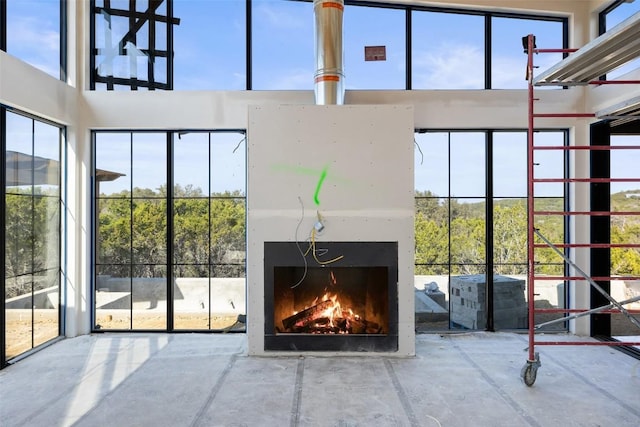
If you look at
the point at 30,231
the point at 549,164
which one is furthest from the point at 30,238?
the point at 549,164

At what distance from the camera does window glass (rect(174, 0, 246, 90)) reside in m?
5.04

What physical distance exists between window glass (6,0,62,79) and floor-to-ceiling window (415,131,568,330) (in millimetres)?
4059

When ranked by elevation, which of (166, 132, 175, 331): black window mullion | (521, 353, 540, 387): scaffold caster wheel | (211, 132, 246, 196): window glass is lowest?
(521, 353, 540, 387): scaffold caster wheel

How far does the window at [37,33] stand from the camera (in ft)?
13.1

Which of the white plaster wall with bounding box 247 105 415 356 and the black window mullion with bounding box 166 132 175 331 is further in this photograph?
the black window mullion with bounding box 166 132 175 331

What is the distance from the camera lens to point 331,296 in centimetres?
458

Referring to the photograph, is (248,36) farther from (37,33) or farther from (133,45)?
(37,33)

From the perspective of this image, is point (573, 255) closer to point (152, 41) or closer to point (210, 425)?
point (210, 425)

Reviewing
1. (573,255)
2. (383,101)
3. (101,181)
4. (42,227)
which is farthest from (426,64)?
(42,227)

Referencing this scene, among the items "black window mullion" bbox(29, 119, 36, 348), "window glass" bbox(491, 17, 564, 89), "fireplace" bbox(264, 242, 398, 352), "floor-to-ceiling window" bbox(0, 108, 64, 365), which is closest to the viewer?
"floor-to-ceiling window" bbox(0, 108, 64, 365)

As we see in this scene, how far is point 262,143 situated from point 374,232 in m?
1.39

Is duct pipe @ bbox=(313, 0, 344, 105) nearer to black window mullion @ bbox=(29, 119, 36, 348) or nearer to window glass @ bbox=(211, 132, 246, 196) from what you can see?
window glass @ bbox=(211, 132, 246, 196)

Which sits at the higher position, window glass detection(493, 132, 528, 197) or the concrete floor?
window glass detection(493, 132, 528, 197)

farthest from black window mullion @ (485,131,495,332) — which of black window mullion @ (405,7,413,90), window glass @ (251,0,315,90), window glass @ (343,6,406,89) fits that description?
window glass @ (251,0,315,90)
